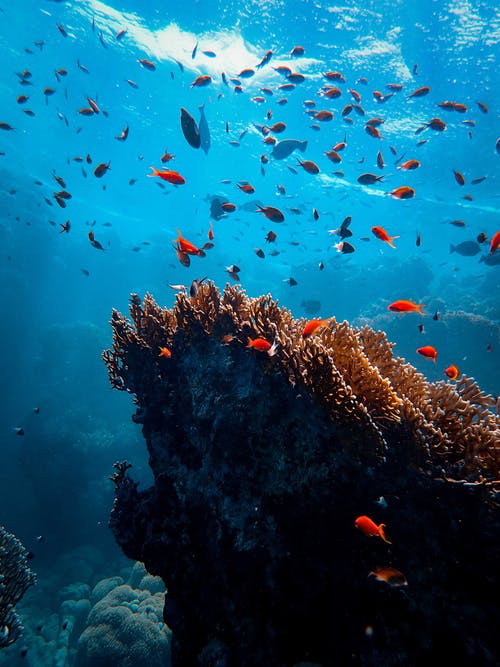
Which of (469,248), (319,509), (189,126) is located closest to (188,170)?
(469,248)

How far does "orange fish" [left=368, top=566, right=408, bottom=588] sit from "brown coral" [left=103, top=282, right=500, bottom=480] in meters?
0.90

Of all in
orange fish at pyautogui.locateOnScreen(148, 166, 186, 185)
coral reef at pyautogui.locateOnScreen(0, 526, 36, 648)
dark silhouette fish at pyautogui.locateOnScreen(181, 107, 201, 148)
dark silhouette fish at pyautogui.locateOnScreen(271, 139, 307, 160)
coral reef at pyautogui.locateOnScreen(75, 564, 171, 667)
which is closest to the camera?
dark silhouette fish at pyautogui.locateOnScreen(181, 107, 201, 148)

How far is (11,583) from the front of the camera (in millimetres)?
5668

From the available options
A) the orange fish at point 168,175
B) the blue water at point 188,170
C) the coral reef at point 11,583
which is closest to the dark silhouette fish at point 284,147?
the blue water at point 188,170

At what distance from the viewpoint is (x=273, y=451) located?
327 cm

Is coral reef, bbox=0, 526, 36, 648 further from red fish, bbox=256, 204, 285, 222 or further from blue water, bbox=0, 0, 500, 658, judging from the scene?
blue water, bbox=0, 0, 500, 658

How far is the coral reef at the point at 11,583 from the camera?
17.0 ft

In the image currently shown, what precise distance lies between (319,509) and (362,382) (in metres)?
1.25

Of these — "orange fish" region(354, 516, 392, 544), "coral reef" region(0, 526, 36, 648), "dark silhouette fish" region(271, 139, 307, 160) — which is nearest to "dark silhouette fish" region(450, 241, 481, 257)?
"dark silhouette fish" region(271, 139, 307, 160)

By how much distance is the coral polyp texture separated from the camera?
102 inches

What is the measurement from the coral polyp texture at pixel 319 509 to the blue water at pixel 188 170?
737cm

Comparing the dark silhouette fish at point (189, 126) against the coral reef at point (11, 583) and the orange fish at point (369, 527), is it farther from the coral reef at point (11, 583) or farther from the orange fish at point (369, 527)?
the coral reef at point (11, 583)

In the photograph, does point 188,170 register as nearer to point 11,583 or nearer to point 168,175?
point 168,175

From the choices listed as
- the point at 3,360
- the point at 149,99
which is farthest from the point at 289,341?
the point at 149,99
